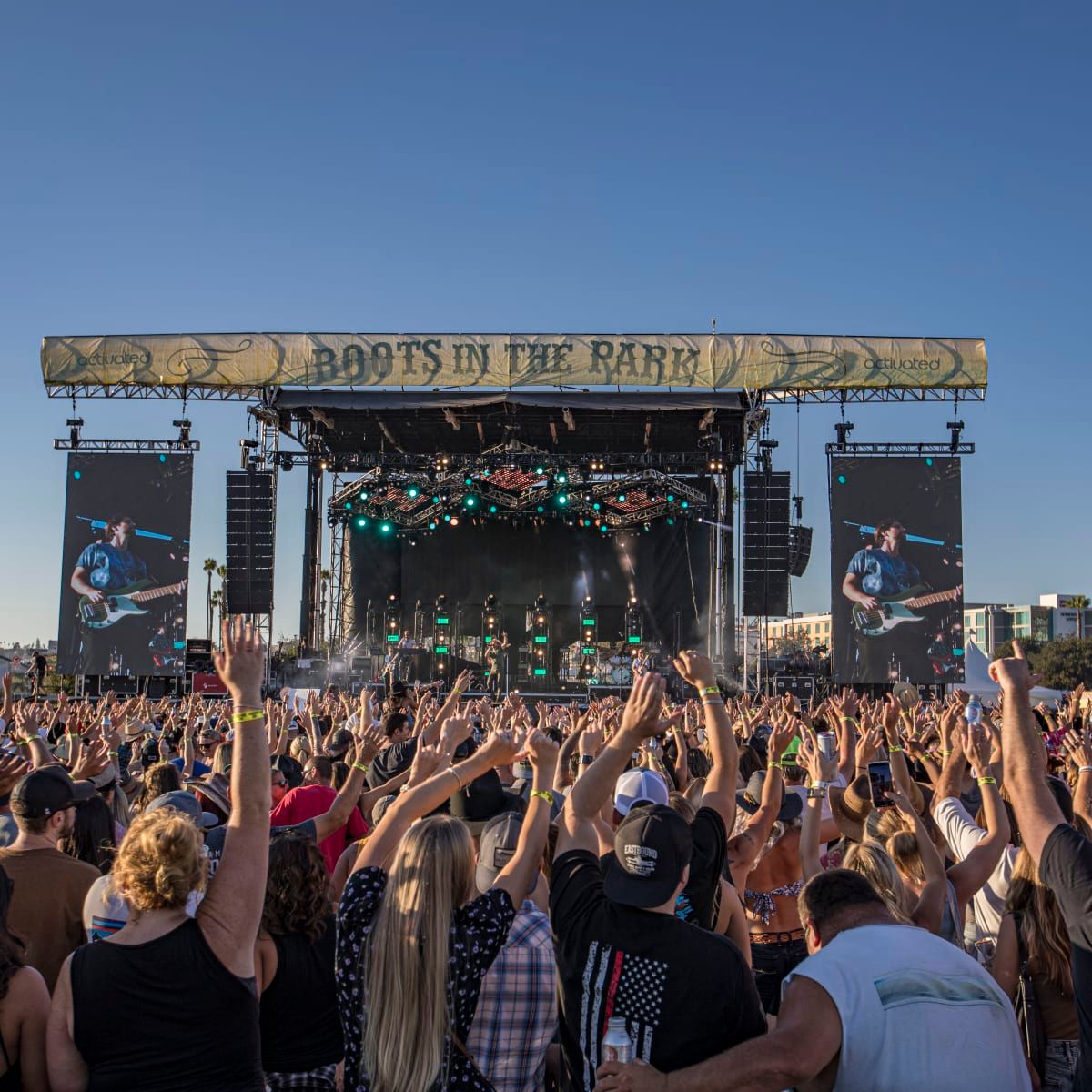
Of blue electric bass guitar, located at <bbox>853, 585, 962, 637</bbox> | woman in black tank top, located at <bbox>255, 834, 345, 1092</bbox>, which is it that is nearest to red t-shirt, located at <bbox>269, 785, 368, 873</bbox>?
woman in black tank top, located at <bbox>255, 834, 345, 1092</bbox>

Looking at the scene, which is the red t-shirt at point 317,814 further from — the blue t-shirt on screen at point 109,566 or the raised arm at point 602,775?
the blue t-shirt on screen at point 109,566

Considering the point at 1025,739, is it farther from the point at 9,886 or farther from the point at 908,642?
the point at 908,642

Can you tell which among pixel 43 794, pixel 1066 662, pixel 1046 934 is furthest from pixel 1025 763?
pixel 1066 662

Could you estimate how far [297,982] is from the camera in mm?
2898

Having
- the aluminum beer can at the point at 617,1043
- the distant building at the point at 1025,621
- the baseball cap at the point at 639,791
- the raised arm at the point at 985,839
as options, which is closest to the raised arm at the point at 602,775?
the aluminum beer can at the point at 617,1043

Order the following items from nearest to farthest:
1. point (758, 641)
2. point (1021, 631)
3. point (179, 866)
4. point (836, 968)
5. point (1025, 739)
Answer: point (836, 968)
point (179, 866)
point (1025, 739)
point (758, 641)
point (1021, 631)

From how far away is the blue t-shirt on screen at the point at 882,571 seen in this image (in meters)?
23.2

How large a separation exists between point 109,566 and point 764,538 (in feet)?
48.8

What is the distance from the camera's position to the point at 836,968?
2.18 meters

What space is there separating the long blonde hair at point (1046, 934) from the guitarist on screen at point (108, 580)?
22.8m

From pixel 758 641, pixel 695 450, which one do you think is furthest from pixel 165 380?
pixel 758 641

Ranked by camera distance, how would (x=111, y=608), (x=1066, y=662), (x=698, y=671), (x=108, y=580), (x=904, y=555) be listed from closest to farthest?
(x=698, y=671) → (x=904, y=555) → (x=111, y=608) → (x=108, y=580) → (x=1066, y=662)

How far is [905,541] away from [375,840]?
2240 centimetres

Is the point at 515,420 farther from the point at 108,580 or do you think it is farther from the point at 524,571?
the point at 108,580
